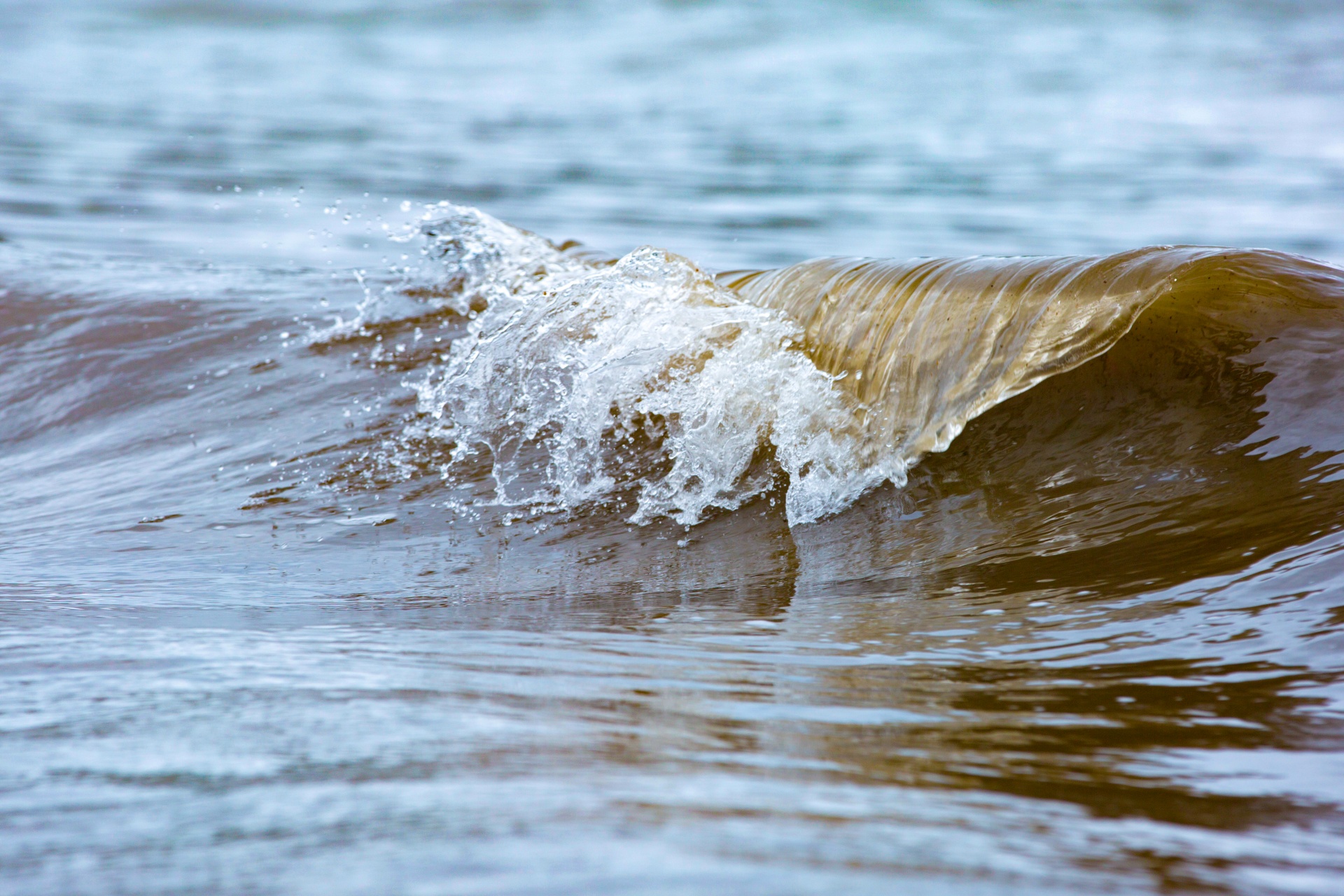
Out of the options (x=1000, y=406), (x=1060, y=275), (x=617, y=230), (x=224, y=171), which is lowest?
(x=1000, y=406)

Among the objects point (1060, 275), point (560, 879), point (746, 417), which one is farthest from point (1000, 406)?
point (560, 879)

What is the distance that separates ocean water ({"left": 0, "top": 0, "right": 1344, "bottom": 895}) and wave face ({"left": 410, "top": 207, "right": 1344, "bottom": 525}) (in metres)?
0.01

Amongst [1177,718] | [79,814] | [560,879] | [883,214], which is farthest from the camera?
[883,214]

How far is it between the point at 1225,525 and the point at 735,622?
0.91m

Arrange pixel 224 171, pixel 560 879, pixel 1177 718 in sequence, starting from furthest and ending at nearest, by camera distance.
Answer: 1. pixel 224 171
2. pixel 1177 718
3. pixel 560 879

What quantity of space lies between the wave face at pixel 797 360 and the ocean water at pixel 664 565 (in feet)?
0.04

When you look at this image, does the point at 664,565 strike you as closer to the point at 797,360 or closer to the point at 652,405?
the point at 652,405

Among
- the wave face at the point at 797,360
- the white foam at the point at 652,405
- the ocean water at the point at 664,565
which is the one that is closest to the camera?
the ocean water at the point at 664,565

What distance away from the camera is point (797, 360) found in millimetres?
2865

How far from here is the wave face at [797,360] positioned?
2.54 meters

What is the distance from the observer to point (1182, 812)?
1143 millimetres

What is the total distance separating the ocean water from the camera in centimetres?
108

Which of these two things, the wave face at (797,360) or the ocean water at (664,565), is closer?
the ocean water at (664,565)

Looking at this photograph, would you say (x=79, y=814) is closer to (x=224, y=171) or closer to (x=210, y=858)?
(x=210, y=858)
